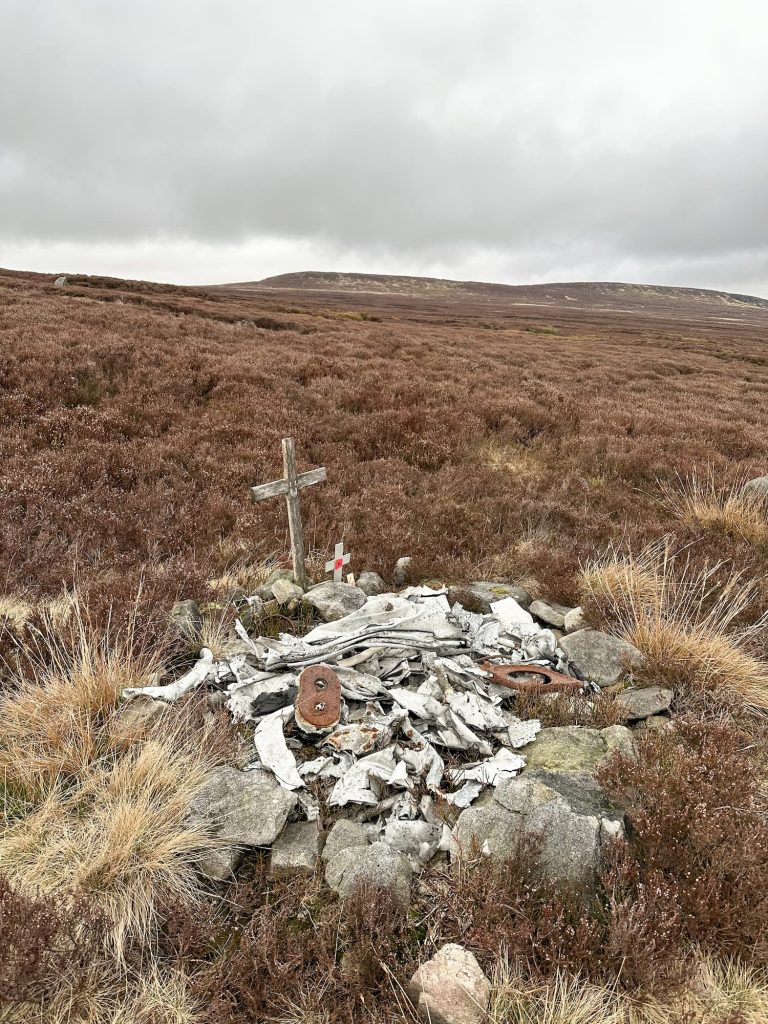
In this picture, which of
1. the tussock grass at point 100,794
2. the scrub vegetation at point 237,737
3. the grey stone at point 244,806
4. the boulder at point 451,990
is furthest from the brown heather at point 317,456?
the boulder at point 451,990

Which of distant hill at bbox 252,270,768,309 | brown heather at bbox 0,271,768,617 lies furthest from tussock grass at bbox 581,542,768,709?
distant hill at bbox 252,270,768,309

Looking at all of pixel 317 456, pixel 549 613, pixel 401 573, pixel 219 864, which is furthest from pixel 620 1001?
pixel 317 456

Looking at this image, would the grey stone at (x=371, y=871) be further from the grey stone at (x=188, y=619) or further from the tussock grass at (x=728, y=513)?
the tussock grass at (x=728, y=513)

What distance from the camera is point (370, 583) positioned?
5402 mm

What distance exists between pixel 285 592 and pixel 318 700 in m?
1.58

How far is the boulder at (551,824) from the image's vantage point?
2.46m

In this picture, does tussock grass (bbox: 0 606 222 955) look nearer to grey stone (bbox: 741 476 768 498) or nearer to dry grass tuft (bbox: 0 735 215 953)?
dry grass tuft (bbox: 0 735 215 953)

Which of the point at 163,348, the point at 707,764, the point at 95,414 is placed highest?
the point at 163,348

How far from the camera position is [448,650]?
407 centimetres

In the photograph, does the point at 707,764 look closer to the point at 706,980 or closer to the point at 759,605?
the point at 706,980

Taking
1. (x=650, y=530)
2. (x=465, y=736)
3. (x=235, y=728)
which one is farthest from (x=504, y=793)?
(x=650, y=530)

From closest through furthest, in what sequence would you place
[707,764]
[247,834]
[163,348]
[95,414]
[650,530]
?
[247,834], [707,764], [650,530], [95,414], [163,348]

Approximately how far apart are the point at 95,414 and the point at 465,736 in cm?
898

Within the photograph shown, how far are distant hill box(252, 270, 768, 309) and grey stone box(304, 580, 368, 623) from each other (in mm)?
104441
